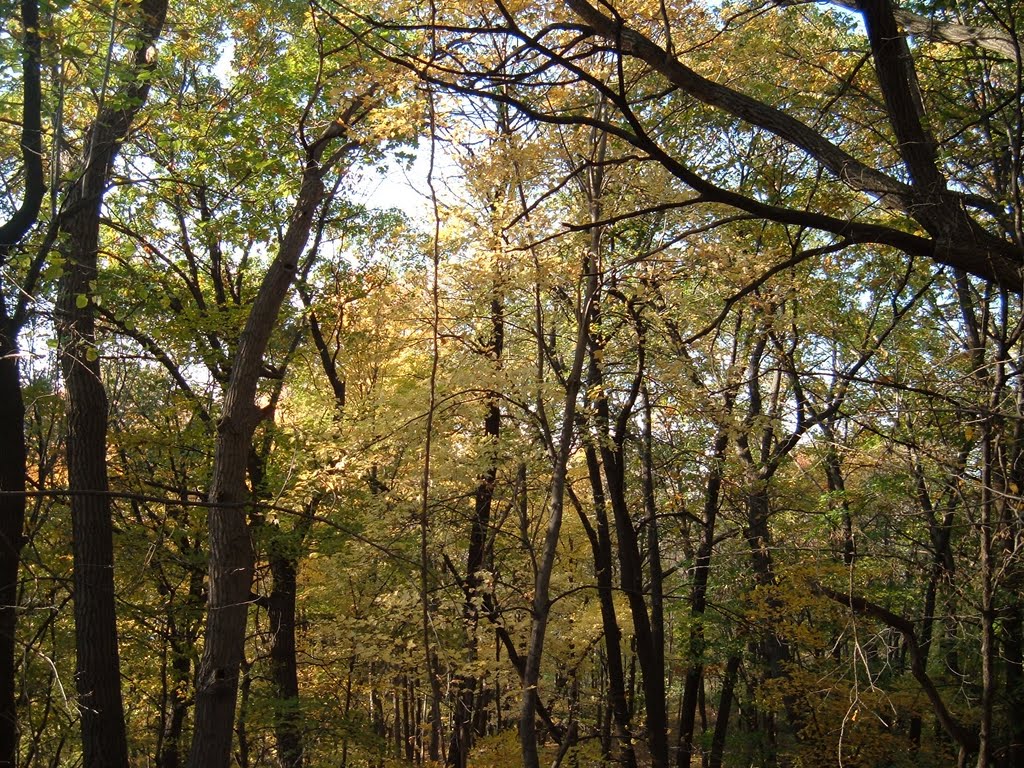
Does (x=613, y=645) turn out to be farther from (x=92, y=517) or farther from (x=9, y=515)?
(x=9, y=515)

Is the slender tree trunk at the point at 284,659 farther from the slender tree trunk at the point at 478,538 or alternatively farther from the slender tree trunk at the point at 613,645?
the slender tree trunk at the point at 613,645

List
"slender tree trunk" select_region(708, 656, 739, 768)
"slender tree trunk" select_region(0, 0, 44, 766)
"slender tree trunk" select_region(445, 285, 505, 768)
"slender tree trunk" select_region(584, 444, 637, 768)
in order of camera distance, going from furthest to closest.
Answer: "slender tree trunk" select_region(708, 656, 739, 768), "slender tree trunk" select_region(584, 444, 637, 768), "slender tree trunk" select_region(445, 285, 505, 768), "slender tree trunk" select_region(0, 0, 44, 766)

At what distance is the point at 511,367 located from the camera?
8.20 metres

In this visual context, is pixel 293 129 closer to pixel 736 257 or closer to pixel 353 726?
pixel 736 257

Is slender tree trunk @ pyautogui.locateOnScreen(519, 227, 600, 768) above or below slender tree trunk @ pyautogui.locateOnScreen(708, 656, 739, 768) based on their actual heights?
above

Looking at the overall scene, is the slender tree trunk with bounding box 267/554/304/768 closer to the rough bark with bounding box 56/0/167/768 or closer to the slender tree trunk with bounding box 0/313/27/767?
the rough bark with bounding box 56/0/167/768

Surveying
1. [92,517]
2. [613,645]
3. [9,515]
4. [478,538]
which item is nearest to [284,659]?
[478,538]

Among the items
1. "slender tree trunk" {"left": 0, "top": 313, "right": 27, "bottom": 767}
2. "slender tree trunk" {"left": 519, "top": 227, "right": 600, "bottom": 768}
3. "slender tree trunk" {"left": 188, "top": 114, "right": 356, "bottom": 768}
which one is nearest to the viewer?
"slender tree trunk" {"left": 188, "top": 114, "right": 356, "bottom": 768}

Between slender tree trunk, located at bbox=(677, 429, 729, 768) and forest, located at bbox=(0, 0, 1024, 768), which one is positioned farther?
slender tree trunk, located at bbox=(677, 429, 729, 768)

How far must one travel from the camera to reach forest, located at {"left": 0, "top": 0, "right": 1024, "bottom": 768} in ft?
14.4

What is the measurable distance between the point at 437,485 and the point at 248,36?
527 centimetres

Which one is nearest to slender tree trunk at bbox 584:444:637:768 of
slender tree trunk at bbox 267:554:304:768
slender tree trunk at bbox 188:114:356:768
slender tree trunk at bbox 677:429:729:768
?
slender tree trunk at bbox 677:429:729:768

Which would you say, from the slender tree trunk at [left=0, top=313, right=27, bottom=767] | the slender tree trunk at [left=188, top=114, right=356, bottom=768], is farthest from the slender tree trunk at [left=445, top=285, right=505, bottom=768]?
the slender tree trunk at [left=0, top=313, right=27, bottom=767]

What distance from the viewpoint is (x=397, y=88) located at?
4375 millimetres
